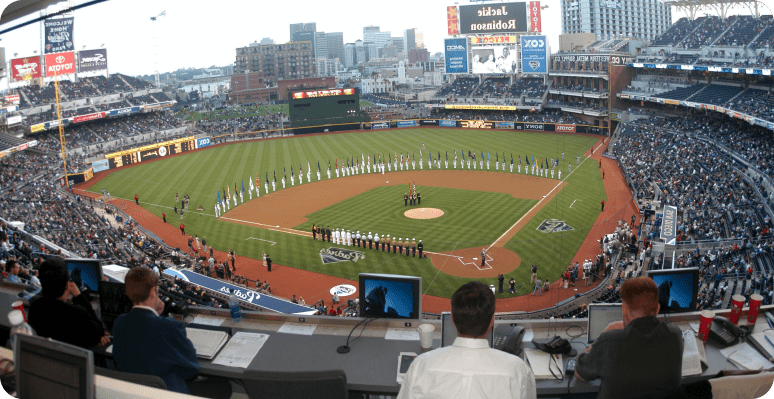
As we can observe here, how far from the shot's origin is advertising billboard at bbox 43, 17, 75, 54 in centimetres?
5694

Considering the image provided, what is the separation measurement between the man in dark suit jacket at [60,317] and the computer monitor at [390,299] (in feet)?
9.47

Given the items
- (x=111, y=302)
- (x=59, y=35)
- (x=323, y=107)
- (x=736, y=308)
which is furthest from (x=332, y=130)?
(x=736, y=308)

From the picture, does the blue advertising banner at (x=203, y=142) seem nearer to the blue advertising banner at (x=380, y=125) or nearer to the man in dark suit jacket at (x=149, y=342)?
the blue advertising banner at (x=380, y=125)

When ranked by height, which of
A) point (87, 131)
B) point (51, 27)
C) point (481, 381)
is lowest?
point (481, 381)

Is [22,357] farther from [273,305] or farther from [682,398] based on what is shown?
[273,305]

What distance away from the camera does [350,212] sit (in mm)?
34469

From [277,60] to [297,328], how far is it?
6728 inches

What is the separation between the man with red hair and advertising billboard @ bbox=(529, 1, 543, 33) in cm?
7508

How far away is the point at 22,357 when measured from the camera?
3.74 metres

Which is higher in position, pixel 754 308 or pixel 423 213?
pixel 754 308

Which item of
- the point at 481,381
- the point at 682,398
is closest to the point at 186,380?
the point at 481,381

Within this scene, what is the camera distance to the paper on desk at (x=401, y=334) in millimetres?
6207

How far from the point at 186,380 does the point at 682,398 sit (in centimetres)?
455

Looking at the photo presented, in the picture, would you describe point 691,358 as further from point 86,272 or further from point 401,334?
point 86,272
